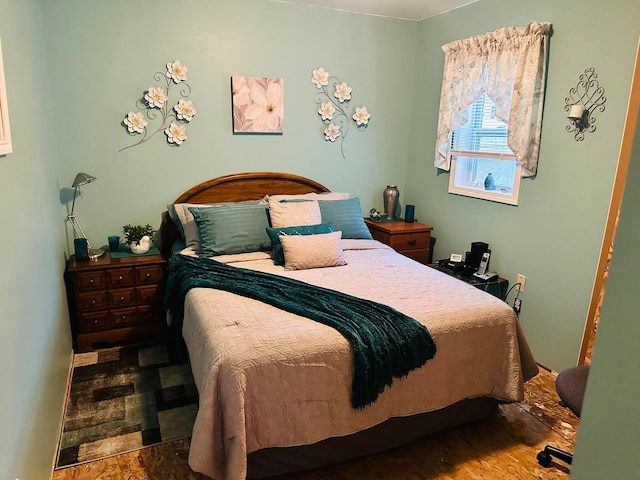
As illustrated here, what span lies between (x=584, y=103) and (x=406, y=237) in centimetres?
167

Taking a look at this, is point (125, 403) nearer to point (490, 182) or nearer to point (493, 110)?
point (490, 182)

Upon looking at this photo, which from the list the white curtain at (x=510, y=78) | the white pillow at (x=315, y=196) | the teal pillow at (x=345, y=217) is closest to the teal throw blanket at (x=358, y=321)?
the teal pillow at (x=345, y=217)

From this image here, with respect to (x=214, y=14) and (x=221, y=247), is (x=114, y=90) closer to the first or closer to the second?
(x=214, y=14)

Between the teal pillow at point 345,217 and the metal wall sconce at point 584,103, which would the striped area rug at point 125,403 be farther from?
the metal wall sconce at point 584,103

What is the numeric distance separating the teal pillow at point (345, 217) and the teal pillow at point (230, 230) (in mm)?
509

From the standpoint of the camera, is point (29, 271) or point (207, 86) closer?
point (29, 271)

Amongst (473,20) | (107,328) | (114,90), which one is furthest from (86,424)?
(473,20)

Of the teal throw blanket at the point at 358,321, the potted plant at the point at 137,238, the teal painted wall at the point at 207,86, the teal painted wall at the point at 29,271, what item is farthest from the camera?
the potted plant at the point at 137,238

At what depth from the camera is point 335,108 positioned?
3883 millimetres

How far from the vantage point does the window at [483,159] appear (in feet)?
10.7

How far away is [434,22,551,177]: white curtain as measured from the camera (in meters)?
2.84

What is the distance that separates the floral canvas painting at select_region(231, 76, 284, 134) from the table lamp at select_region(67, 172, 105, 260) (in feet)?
3.85

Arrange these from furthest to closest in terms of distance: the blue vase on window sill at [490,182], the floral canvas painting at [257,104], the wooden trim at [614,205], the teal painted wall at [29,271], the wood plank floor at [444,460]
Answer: the floral canvas painting at [257,104], the blue vase on window sill at [490,182], the wooden trim at [614,205], the wood plank floor at [444,460], the teal painted wall at [29,271]

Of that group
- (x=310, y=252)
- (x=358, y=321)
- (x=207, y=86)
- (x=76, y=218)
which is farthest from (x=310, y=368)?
(x=207, y=86)
